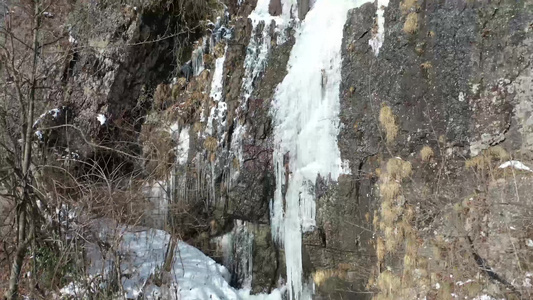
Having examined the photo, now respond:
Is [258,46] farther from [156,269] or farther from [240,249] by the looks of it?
[156,269]

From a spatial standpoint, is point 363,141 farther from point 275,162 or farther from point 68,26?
point 68,26

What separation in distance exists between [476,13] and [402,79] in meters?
0.98

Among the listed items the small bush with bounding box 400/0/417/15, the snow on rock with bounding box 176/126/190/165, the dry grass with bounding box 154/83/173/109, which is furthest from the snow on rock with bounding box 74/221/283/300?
the small bush with bounding box 400/0/417/15

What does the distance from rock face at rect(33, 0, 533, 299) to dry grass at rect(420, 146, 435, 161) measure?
2cm

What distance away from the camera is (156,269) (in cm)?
513

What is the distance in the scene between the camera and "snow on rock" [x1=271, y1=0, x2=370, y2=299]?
217 inches

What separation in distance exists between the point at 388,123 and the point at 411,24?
1150mm

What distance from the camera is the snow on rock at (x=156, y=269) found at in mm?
4711

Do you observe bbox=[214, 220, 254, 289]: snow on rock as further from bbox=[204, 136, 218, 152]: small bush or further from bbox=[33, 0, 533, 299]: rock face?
bbox=[204, 136, 218, 152]: small bush

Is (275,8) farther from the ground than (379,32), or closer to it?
farther from the ground

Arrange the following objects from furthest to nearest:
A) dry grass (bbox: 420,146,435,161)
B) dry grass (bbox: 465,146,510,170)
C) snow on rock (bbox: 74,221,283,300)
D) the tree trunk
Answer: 1. snow on rock (bbox: 74,221,283,300)
2. dry grass (bbox: 420,146,435,161)
3. dry grass (bbox: 465,146,510,170)
4. the tree trunk

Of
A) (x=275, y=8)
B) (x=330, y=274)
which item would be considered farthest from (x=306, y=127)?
(x=275, y=8)

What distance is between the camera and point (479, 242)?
4156 mm

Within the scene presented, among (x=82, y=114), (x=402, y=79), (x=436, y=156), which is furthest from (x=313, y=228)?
(x=82, y=114)
